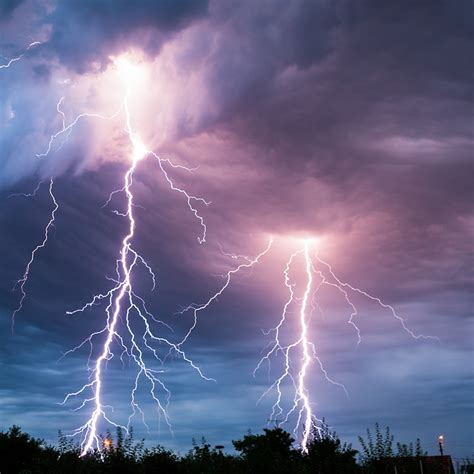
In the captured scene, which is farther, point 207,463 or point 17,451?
point 17,451

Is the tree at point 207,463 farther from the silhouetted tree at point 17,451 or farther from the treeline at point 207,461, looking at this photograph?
the silhouetted tree at point 17,451

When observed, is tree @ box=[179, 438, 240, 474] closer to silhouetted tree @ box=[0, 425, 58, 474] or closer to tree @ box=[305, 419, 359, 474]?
tree @ box=[305, 419, 359, 474]

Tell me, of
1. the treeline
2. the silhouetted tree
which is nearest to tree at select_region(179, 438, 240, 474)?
the treeline

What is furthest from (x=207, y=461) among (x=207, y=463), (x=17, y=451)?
(x=17, y=451)

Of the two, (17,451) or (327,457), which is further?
(17,451)

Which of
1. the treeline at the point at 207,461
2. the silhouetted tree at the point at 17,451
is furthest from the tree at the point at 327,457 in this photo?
the silhouetted tree at the point at 17,451

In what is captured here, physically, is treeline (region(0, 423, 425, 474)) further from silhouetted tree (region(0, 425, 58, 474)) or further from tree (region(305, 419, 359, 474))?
silhouetted tree (region(0, 425, 58, 474))

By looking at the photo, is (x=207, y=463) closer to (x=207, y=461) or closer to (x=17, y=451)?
(x=207, y=461)

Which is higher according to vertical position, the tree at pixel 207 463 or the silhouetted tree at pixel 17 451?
the silhouetted tree at pixel 17 451

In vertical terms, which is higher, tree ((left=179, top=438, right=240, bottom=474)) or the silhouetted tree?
the silhouetted tree

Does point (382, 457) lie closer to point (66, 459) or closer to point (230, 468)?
point (230, 468)

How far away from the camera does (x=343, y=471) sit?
2123cm

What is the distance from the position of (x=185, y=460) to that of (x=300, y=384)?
13204mm

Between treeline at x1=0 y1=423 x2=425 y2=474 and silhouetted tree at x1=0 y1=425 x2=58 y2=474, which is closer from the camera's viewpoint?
treeline at x1=0 y1=423 x2=425 y2=474
